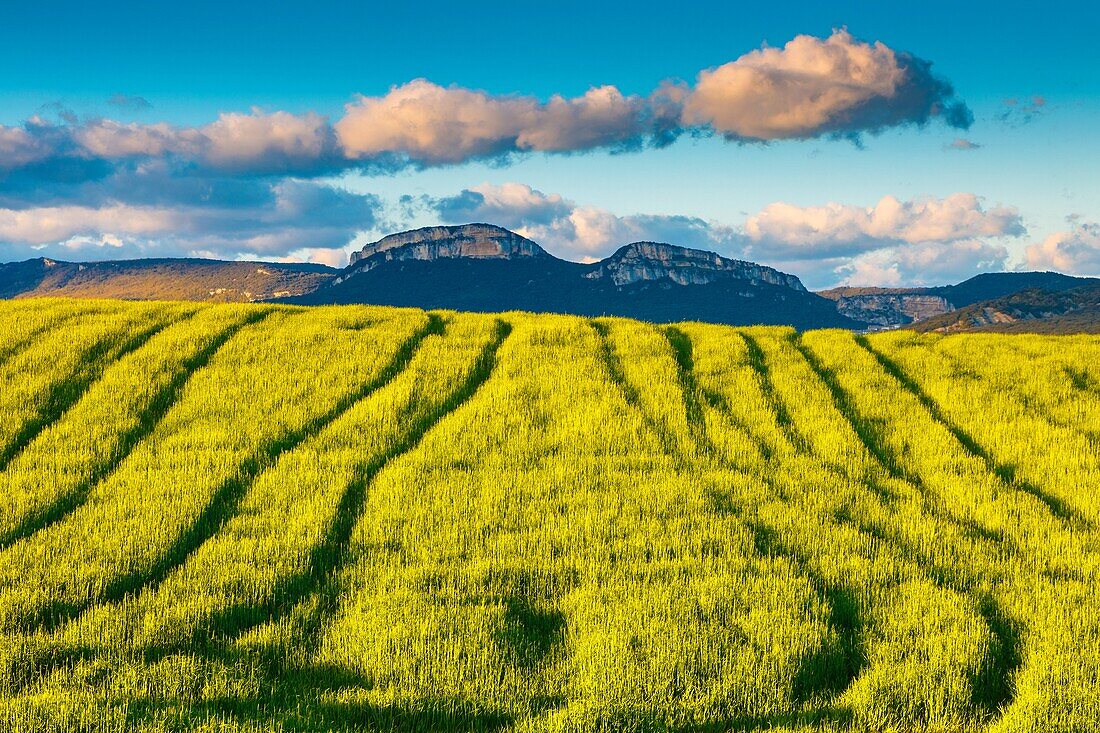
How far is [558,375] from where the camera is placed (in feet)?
→ 85.3

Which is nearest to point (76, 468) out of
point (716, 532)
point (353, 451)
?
point (353, 451)

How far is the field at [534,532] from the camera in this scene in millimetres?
10742

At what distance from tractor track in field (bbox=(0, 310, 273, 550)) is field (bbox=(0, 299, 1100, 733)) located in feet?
0.31

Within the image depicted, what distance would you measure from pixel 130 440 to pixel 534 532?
12.5 meters

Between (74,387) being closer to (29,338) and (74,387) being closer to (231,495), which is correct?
(29,338)

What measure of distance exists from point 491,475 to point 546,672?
8035 mm

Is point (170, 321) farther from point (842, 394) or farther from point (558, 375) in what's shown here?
point (842, 394)

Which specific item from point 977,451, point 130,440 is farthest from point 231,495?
point 977,451

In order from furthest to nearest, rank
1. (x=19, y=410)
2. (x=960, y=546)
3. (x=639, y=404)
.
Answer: (x=639, y=404) < (x=19, y=410) < (x=960, y=546)

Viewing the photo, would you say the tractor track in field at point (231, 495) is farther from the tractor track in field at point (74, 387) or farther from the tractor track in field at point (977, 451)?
the tractor track in field at point (977, 451)

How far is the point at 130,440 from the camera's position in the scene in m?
20.8

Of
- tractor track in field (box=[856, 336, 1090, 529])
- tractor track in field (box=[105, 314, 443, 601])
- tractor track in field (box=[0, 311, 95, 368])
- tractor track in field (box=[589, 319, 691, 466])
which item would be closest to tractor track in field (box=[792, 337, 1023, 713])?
tractor track in field (box=[856, 336, 1090, 529])

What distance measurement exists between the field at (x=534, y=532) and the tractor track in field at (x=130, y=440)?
0.10m

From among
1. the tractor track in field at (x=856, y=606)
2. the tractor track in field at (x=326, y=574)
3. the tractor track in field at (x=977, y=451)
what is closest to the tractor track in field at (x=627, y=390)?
the tractor track in field at (x=856, y=606)
